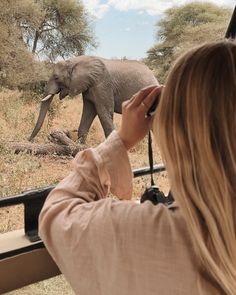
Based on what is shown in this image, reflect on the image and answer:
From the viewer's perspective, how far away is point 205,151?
482mm

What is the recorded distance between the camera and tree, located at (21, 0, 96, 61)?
1.15 meters

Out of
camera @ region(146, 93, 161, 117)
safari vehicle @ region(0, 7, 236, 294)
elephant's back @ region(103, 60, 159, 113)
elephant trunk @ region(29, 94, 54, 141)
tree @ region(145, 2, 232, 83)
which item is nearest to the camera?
camera @ region(146, 93, 161, 117)

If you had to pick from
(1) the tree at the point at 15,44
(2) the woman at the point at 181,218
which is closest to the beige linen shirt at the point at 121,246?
(2) the woman at the point at 181,218

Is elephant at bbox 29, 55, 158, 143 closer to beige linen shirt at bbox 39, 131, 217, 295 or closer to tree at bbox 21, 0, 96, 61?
tree at bbox 21, 0, 96, 61

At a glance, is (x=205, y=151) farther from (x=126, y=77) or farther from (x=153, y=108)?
(x=126, y=77)

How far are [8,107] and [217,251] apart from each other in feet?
2.72

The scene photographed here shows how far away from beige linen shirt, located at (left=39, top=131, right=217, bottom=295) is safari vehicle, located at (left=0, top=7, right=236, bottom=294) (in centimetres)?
37

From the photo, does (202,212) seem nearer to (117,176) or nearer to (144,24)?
(117,176)

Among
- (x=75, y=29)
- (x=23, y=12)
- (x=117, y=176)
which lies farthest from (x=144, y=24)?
(x=117, y=176)

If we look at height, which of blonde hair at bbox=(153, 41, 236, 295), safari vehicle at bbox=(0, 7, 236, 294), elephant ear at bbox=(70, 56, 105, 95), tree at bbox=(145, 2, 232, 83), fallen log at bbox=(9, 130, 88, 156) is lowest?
safari vehicle at bbox=(0, 7, 236, 294)

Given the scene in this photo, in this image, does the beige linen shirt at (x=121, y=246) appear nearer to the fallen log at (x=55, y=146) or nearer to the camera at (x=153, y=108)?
the camera at (x=153, y=108)

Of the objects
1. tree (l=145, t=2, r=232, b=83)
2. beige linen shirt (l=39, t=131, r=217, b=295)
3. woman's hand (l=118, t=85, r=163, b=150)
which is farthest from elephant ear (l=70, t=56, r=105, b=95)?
beige linen shirt (l=39, t=131, r=217, b=295)

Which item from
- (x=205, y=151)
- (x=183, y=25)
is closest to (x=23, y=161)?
(x=183, y=25)

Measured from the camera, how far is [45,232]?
1.84 ft
